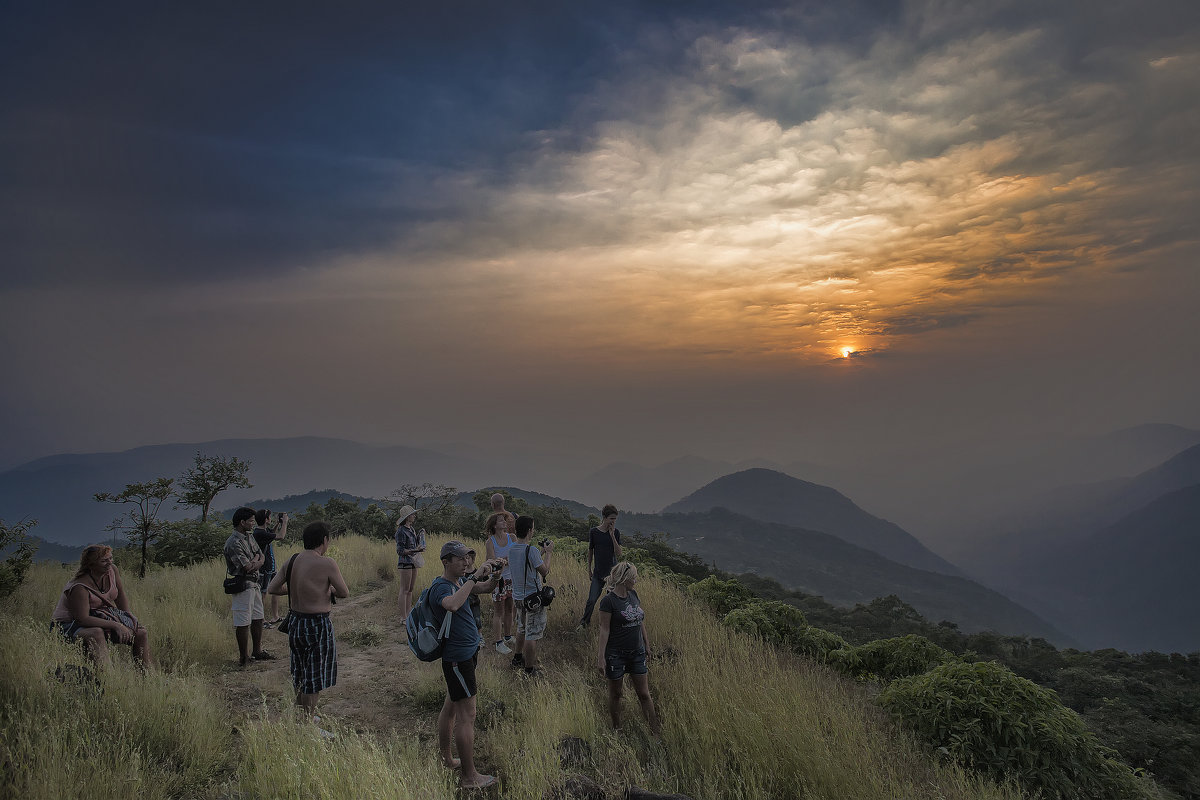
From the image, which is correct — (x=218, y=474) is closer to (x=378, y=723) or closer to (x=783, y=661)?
(x=378, y=723)

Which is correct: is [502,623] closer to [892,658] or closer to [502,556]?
[502,556]

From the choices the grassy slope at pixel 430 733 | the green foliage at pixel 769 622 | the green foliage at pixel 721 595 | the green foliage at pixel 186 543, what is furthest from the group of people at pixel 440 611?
the green foliage at pixel 186 543

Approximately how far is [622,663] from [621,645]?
21cm

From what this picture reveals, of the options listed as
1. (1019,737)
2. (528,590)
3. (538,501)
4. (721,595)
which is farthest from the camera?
(538,501)

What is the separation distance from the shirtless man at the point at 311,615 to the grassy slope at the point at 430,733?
0.37m

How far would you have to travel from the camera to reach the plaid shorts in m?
5.57

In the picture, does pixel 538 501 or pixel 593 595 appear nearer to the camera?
pixel 593 595

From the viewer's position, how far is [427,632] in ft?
16.1

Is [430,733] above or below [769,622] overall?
above

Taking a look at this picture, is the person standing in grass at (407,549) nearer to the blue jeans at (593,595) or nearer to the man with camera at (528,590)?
the man with camera at (528,590)

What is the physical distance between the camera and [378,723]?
6516 millimetres

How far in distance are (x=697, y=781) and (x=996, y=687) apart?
3725 millimetres

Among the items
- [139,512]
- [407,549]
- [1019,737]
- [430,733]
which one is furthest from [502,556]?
[139,512]

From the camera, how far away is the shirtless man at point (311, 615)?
5.54m
